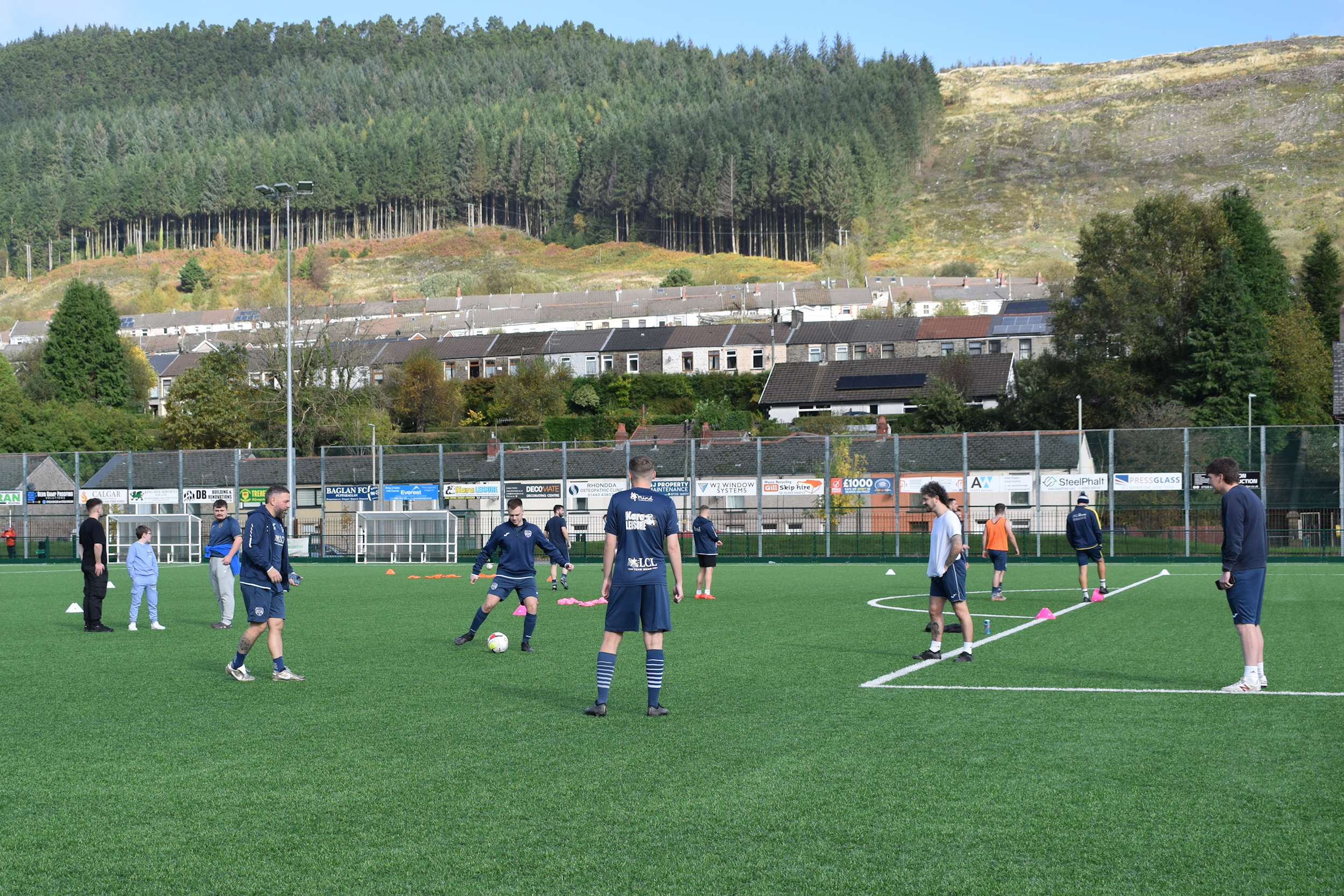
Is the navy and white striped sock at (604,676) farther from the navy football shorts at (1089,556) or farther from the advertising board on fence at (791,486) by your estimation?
the advertising board on fence at (791,486)

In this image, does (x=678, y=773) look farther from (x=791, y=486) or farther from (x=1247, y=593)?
(x=791, y=486)

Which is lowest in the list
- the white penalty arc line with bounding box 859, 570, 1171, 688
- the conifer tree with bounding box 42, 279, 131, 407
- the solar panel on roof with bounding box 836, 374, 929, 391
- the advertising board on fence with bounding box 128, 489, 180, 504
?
the white penalty arc line with bounding box 859, 570, 1171, 688

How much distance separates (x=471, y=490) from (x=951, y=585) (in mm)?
30392

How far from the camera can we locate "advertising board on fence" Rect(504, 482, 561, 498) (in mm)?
41188

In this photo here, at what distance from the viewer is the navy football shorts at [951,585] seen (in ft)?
40.0

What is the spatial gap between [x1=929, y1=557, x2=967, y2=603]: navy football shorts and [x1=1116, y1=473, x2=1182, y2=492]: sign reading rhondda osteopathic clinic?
85.1ft

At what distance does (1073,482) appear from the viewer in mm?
36719

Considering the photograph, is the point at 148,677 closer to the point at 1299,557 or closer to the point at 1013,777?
the point at 1013,777

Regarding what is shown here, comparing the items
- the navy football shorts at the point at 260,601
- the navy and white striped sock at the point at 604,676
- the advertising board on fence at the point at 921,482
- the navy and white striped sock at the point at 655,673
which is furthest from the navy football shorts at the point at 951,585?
the advertising board on fence at the point at 921,482

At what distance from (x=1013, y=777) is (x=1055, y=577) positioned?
2193cm

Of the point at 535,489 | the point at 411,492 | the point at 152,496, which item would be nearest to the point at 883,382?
the point at 535,489

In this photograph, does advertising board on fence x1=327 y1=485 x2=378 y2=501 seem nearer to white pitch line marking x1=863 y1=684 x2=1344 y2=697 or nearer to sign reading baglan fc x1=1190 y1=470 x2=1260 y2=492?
sign reading baglan fc x1=1190 y1=470 x2=1260 y2=492

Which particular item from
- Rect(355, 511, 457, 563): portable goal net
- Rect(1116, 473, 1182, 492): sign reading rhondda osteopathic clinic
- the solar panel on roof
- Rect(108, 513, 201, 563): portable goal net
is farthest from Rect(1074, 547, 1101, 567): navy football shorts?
the solar panel on roof

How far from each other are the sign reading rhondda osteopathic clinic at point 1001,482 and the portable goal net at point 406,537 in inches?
667
